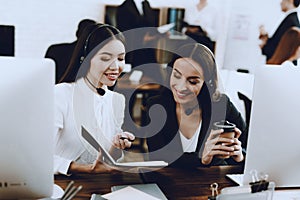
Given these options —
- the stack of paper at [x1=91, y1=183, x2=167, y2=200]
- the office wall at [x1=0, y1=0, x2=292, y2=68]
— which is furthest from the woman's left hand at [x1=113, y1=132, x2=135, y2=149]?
the stack of paper at [x1=91, y1=183, x2=167, y2=200]

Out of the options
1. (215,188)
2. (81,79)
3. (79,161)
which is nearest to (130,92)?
(81,79)

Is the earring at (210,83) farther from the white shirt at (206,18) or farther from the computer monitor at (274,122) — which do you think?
the computer monitor at (274,122)

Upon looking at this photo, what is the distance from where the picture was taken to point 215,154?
2.04 m

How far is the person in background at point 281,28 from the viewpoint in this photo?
2.92 metres

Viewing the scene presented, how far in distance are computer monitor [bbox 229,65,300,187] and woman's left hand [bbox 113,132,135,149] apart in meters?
1.26

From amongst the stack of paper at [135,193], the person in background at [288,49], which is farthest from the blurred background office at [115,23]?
the stack of paper at [135,193]

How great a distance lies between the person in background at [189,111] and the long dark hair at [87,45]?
0.44 m

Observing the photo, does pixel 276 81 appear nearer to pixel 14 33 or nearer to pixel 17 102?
pixel 17 102

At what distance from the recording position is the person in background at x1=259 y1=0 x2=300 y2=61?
2920 mm

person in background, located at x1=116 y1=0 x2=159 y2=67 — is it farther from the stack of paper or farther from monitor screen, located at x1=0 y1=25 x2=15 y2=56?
the stack of paper

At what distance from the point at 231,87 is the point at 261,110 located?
1.48 metres

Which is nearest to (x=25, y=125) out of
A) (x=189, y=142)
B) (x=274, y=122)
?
(x=274, y=122)

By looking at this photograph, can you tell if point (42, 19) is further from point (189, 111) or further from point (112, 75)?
point (189, 111)

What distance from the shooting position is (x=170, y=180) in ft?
5.14
